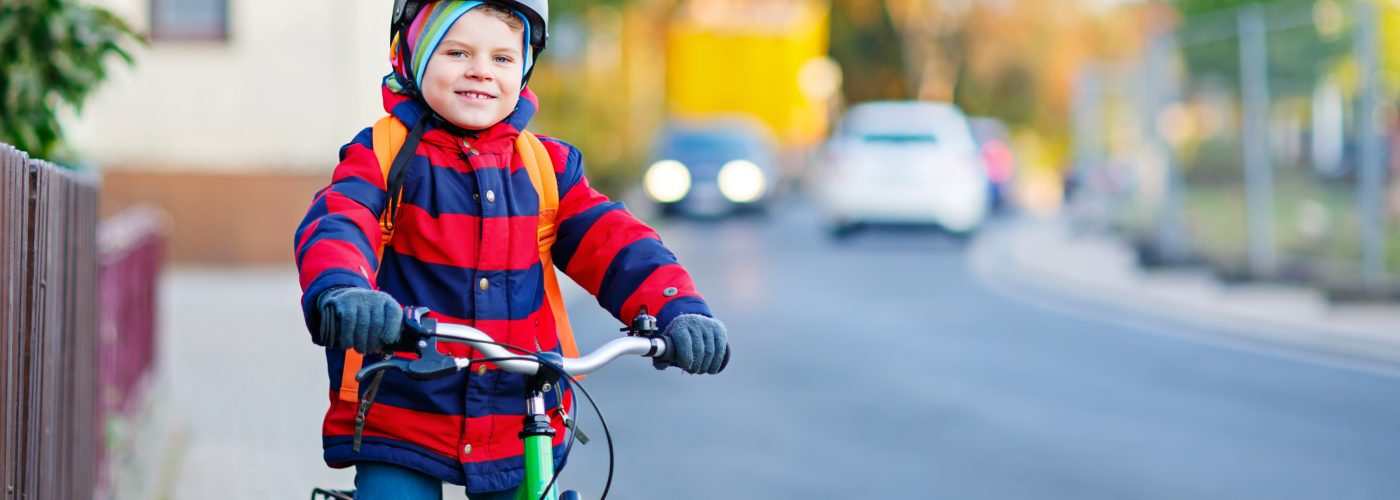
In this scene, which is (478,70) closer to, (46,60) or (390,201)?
(390,201)

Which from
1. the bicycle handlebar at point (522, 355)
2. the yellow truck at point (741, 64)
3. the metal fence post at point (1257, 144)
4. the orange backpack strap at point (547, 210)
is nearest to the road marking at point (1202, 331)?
the metal fence post at point (1257, 144)

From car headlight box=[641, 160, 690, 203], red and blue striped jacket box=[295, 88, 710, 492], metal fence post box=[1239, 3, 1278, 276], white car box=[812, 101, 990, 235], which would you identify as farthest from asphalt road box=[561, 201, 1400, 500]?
car headlight box=[641, 160, 690, 203]

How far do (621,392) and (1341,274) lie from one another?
6.73 metres

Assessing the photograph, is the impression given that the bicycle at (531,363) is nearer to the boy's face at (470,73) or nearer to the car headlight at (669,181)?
the boy's face at (470,73)

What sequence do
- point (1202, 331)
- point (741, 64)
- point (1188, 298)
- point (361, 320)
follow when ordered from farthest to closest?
1. point (741, 64)
2. point (1188, 298)
3. point (1202, 331)
4. point (361, 320)

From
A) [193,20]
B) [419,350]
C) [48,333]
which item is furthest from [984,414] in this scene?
[193,20]

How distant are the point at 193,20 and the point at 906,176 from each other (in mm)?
8066

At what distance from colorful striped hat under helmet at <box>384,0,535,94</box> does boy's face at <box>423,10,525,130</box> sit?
1 centimetres

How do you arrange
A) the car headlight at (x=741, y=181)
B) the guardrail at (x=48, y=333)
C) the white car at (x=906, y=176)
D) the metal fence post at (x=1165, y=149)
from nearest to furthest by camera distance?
1. the guardrail at (x=48, y=333)
2. the metal fence post at (x=1165, y=149)
3. the white car at (x=906, y=176)
4. the car headlight at (x=741, y=181)

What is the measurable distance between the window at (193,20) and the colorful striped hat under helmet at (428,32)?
16.3 metres

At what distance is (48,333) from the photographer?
13.9ft

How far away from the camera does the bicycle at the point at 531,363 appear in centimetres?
284

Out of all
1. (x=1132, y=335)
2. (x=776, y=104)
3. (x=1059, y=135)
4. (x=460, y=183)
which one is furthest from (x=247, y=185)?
(x=1059, y=135)

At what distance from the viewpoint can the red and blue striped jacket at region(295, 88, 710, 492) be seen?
3.27m
